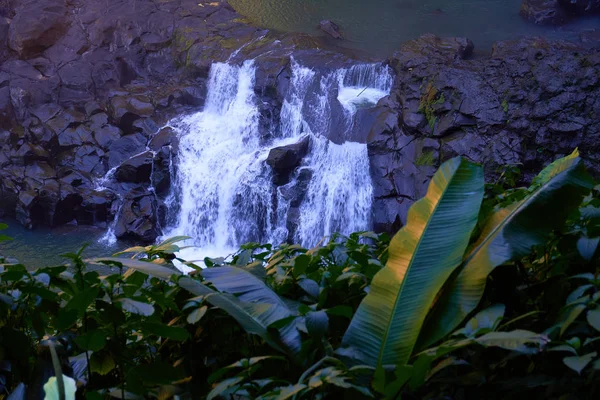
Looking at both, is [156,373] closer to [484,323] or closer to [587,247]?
[484,323]

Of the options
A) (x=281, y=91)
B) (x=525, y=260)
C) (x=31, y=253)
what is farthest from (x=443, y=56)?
(x=525, y=260)

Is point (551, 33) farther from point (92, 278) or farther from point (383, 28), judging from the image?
point (92, 278)

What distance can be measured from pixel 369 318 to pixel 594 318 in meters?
0.57

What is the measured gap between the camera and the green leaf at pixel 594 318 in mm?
1293

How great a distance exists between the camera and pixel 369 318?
1596mm

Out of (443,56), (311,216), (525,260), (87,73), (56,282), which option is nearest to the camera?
(56,282)

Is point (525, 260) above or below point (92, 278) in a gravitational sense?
below

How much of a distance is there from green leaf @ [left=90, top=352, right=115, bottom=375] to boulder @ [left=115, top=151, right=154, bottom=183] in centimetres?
1145

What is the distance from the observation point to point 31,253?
1134 centimetres

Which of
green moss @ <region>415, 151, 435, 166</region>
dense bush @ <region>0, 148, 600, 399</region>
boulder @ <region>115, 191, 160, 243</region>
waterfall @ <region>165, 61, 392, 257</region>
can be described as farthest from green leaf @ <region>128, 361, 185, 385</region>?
boulder @ <region>115, 191, 160, 243</region>

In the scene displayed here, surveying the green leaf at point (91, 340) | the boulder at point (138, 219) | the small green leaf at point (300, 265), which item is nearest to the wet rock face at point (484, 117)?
the boulder at point (138, 219)

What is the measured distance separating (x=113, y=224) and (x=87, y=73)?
14.6 ft

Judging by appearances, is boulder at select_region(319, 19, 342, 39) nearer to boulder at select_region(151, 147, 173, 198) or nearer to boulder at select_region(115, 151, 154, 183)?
boulder at select_region(151, 147, 173, 198)

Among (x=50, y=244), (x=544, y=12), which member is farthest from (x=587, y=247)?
(x=544, y=12)
